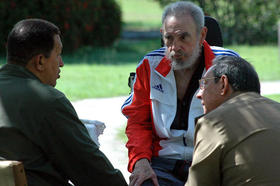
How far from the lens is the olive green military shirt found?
113 inches

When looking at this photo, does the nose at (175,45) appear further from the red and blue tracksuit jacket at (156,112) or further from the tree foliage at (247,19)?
the tree foliage at (247,19)

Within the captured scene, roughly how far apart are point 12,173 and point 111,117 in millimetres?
5805

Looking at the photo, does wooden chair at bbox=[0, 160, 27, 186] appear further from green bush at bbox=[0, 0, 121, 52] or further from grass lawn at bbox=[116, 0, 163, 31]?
grass lawn at bbox=[116, 0, 163, 31]

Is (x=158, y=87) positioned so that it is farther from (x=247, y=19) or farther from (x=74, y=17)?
(x=247, y=19)

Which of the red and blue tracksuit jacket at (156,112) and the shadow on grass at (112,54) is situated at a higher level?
the red and blue tracksuit jacket at (156,112)

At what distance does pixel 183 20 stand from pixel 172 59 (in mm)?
258

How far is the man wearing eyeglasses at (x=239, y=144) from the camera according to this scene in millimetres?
2549

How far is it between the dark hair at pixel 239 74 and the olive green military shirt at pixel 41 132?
78 centimetres

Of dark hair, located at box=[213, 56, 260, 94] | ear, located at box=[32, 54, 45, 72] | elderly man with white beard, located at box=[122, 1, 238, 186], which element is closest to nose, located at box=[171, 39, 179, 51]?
elderly man with white beard, located at box=[122, 1, 238, 186]

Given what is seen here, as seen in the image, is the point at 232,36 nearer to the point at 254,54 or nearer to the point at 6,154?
the point at 254,54

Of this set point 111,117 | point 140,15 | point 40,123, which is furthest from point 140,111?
point 140,15

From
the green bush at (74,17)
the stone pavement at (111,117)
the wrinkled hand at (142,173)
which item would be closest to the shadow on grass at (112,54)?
the green bush at (74,17)

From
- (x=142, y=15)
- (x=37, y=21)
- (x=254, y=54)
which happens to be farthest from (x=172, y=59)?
(x=142, y=15)

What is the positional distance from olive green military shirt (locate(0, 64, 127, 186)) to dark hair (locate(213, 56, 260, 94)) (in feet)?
2.55
